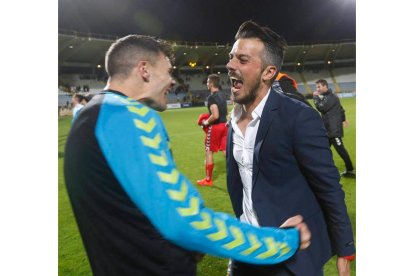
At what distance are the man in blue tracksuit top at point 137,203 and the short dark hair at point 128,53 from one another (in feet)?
0.11

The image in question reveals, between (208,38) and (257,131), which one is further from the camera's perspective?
(208,38)

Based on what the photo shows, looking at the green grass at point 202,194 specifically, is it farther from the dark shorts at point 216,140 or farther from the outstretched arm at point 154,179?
the dark shorts at point 216,140

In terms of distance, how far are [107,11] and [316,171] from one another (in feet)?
4.29

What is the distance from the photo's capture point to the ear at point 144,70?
0.77m

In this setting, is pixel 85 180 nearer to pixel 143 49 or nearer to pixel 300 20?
pixel 143 49

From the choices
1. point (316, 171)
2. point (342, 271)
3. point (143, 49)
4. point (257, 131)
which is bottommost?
point (342, 271)

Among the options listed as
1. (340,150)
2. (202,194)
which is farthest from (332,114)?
(202,194)

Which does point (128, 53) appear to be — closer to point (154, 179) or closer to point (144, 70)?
point (144, 70)

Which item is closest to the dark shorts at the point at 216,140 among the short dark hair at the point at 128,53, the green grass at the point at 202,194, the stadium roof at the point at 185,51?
the green grass at the point at 202,194

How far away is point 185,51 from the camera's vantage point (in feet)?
7.32

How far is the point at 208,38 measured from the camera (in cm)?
196
